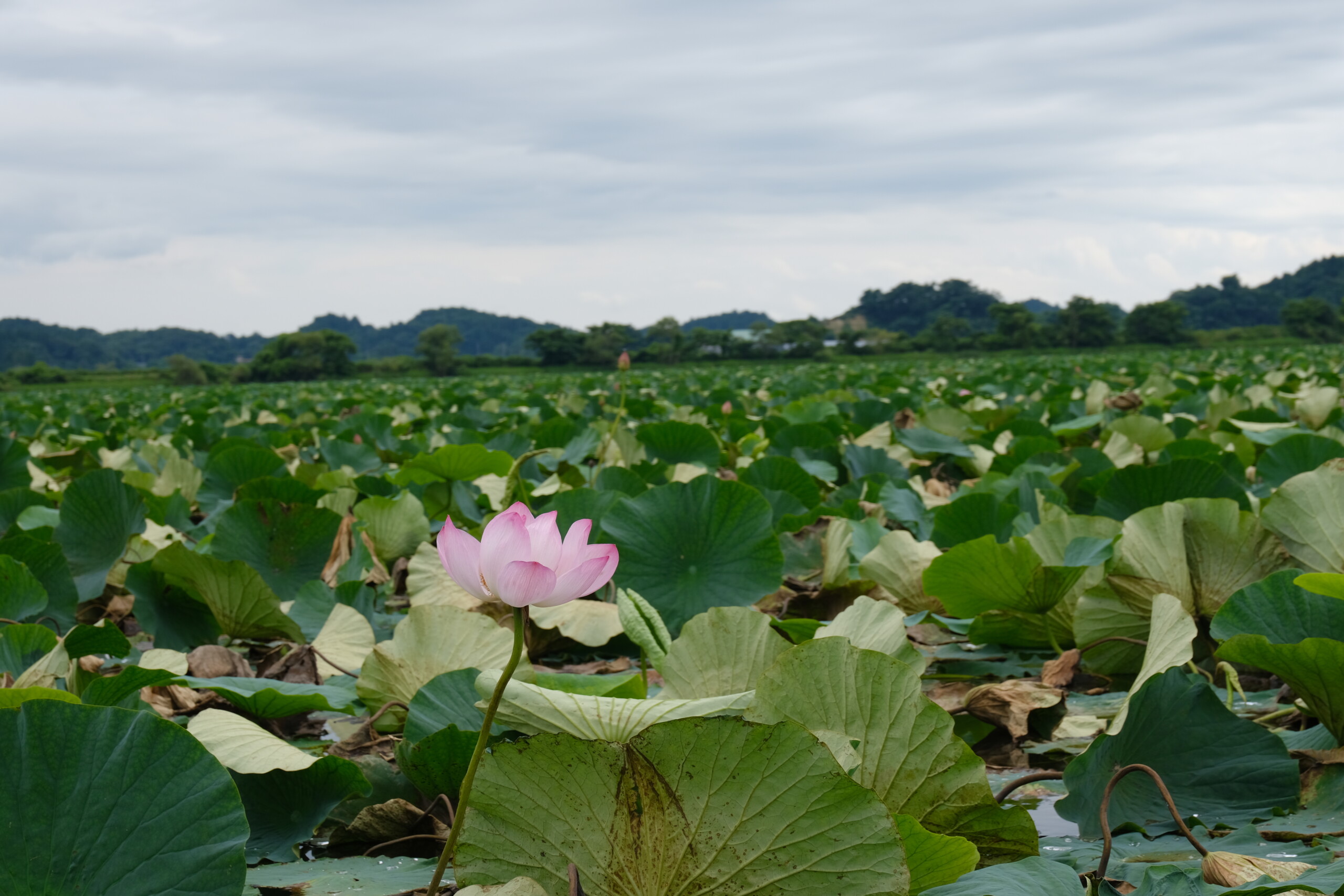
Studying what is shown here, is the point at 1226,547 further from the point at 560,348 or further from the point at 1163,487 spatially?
the point at 560,348

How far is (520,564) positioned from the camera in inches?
21.8

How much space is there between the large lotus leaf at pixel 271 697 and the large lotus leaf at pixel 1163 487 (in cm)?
128

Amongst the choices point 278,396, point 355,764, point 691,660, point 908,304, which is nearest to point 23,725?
point 355,764

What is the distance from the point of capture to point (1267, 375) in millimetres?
6004

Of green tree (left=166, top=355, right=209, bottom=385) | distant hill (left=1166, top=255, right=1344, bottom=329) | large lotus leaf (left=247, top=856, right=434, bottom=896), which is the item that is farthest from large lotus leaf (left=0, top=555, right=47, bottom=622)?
distant hill (left=1166, top=255, right=1344, bottom=329)

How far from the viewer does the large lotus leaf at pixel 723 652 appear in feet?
2.97

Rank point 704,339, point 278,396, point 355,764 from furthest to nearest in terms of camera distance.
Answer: point 704,339
point 278,396
point 355,764

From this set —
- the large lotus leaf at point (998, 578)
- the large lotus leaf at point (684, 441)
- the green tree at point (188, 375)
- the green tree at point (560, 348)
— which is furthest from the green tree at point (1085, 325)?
the large lotus leaf at point (998, 578)

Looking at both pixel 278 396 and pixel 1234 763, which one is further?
pixel 278 396

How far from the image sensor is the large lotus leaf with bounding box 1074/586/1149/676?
1326mm

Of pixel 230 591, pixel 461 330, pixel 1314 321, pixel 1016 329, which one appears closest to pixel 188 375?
pixel 1016 329

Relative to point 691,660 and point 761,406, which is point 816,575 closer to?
point 691,660

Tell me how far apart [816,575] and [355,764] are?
1076 mm

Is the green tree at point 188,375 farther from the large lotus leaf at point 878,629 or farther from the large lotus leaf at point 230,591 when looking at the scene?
the large lotus leaf at point 878,629
